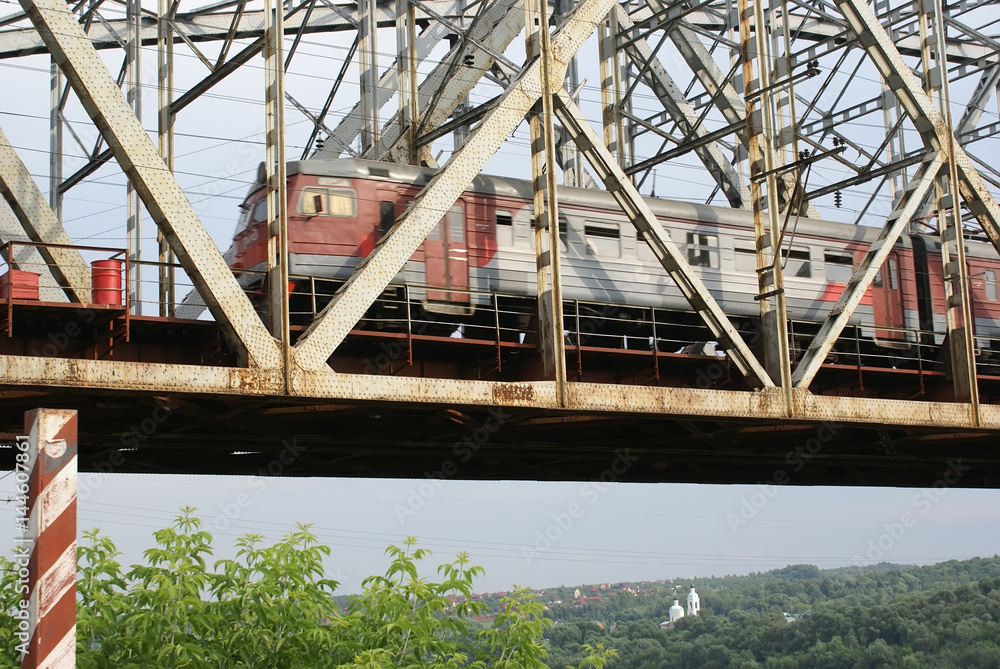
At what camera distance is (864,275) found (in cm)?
1923

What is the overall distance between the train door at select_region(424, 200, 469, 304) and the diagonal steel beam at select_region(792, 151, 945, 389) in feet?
18.2

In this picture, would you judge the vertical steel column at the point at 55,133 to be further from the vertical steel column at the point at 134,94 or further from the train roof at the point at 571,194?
the train roof at the point at 571,194

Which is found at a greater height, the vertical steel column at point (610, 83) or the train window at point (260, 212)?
the vertical steel column at point (610, 83)

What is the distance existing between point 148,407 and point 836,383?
12.6 metres

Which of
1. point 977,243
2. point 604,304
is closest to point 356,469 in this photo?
point 604,304

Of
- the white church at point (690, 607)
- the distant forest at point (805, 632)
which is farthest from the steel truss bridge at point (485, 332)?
the white church at point (690, 607)

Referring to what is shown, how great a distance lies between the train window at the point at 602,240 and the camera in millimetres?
21391

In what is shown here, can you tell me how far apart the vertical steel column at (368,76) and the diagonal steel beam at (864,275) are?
1051 centimetres

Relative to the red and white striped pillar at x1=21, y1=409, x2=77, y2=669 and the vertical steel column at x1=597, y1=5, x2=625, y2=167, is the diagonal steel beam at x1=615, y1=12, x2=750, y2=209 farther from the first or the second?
the red and white striped pillar at x1=21, y1=409, x2=77, y2=669

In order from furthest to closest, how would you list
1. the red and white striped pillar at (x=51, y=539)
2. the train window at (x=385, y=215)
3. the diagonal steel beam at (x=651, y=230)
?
1. the train window at (x=385, y=215)
2. the diagonal steel beam at (x=651, y=230)
3. the red and white striped pillar at (x=51, y=539)

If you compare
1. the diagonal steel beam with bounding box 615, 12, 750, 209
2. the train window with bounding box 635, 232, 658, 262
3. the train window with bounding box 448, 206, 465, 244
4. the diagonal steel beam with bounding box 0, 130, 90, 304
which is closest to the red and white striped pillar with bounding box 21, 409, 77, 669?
the diagonal steel beam with bounding box 0, 130, 90, 304

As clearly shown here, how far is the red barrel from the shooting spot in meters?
14.1

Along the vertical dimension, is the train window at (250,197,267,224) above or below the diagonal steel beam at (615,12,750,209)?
below

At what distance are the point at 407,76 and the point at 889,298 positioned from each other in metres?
11.3
